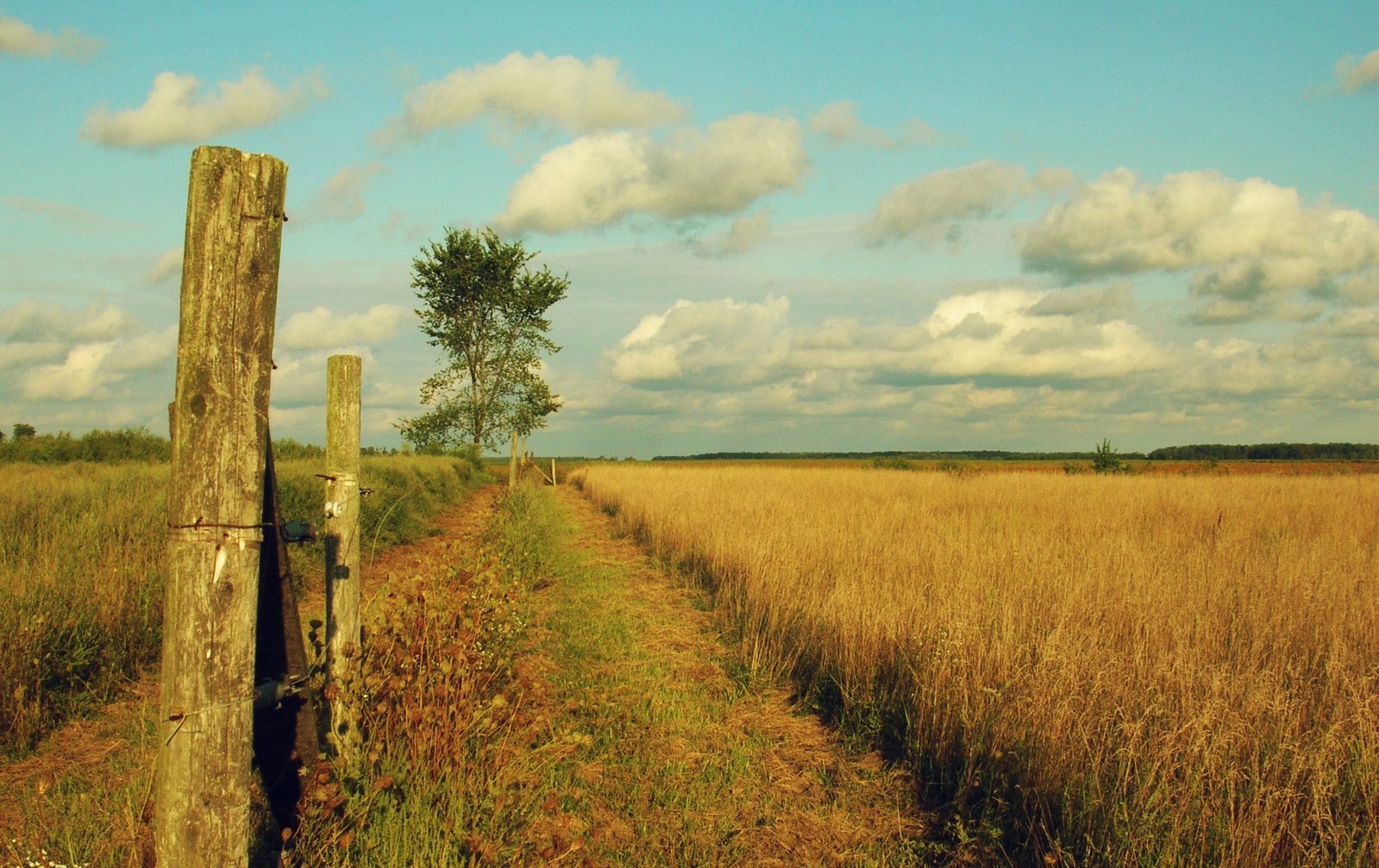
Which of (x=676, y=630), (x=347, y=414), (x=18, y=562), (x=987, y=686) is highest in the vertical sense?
(x=347, y=414)

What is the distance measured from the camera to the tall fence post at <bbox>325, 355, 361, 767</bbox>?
3.46 meters

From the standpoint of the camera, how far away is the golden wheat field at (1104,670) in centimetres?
297

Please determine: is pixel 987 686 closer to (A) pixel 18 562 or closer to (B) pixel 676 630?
(B) pixel 676 630

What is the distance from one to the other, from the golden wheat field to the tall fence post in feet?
9.90

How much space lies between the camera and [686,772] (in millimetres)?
4352

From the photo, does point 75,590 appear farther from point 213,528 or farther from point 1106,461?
point 1106,461

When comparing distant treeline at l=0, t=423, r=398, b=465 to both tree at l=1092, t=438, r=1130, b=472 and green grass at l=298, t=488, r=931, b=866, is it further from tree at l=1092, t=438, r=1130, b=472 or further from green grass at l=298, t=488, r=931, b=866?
tree at l=1092, t=438, r=1130, b=472

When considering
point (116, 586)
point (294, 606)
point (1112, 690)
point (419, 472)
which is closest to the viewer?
point (294, 606)

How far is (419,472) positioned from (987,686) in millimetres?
19497

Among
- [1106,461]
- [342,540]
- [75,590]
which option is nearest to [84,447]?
[75,590]

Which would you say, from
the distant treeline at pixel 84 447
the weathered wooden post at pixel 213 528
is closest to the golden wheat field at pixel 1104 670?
the weathered wooden post at pixel 213 528

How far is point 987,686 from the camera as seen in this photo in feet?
13.9

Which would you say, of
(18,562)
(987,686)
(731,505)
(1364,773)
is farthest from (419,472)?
(1364,773)

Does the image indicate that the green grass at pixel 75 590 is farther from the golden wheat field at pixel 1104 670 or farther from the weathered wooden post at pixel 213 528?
the golden wheat field at pixel 1104 670
